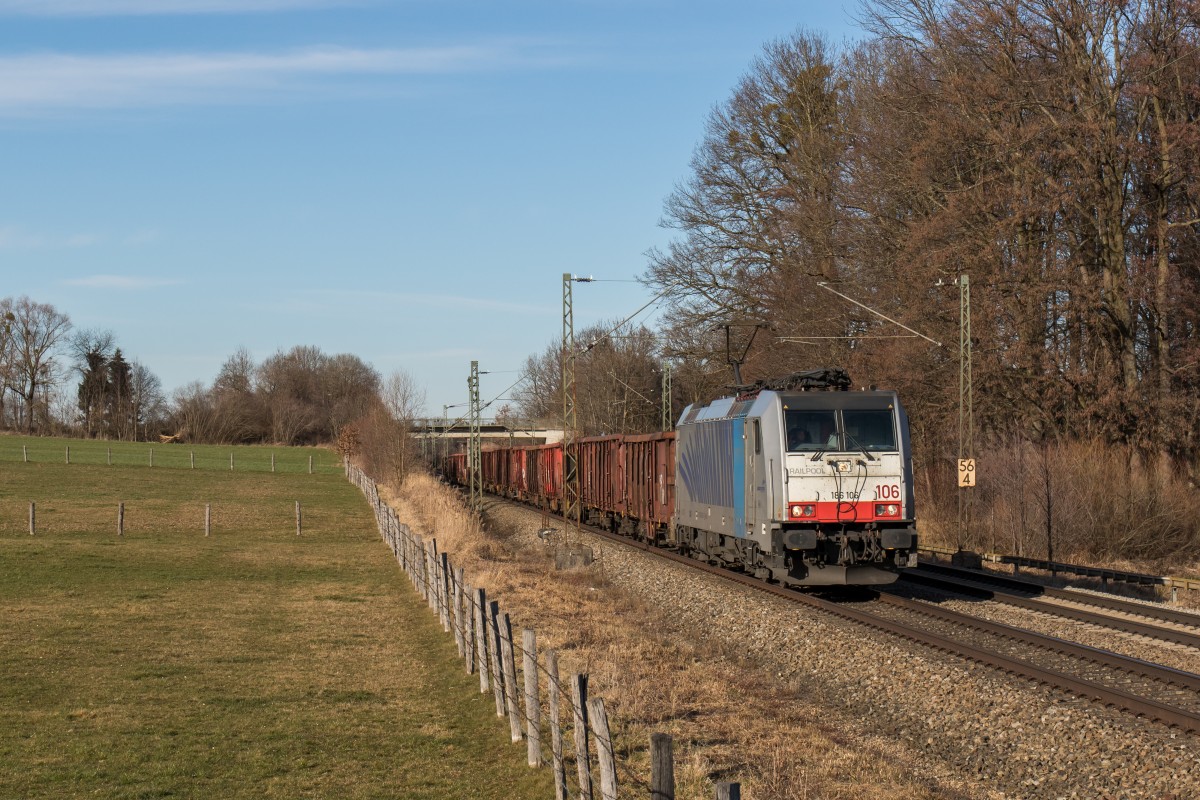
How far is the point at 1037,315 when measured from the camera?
29.9 meters

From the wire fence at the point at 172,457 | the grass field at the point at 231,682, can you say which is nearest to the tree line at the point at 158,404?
the wire fence at the point at 172,457

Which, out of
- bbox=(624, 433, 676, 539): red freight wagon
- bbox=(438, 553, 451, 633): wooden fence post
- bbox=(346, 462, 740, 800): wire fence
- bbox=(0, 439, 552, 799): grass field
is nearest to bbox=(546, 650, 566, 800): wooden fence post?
bbox=(346, 462, 740, 800): wire fence

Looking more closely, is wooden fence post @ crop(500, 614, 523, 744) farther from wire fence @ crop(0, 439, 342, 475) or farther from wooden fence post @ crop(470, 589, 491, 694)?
wire fence @ crop(0, 439, 342, 475)

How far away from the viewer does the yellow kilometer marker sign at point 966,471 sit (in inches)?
995

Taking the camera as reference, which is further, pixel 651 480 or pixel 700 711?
pixel 651 480

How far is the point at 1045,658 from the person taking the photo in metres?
13.4

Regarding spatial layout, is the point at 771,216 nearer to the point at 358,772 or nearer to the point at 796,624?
the point at 796,624

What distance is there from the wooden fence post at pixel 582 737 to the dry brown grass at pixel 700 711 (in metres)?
0.31

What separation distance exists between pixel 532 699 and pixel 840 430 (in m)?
10.3

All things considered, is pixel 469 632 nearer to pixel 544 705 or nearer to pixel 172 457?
pixel 544 705

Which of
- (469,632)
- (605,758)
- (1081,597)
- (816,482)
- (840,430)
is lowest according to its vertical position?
(1081,597)

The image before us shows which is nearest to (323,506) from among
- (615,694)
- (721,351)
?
(721,351)

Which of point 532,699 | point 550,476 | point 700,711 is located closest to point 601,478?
point 550,476

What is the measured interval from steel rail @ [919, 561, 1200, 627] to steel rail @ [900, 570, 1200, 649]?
17 centimetres
